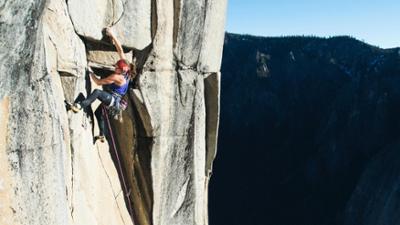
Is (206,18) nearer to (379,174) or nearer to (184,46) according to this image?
(184,46)

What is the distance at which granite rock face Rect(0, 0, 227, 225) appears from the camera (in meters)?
9.30

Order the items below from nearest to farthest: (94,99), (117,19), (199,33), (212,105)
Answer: (94,99) → (117,19) → (199,33) → (212,105)

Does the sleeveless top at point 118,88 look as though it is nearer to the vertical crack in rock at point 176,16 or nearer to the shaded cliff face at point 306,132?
the vertical crack in rock at point 176,16

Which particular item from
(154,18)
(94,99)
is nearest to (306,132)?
(154,18)

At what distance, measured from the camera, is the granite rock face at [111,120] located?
9305 mm

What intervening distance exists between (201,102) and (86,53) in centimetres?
415

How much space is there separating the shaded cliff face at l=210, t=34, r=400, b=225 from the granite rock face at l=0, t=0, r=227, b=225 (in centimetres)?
3333

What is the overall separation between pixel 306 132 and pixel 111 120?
66124 millimetres

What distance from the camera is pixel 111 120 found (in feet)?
47.9

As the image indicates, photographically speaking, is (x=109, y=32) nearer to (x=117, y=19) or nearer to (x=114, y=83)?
(x=117, y=19)

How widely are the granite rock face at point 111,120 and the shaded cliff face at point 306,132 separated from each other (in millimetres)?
33331

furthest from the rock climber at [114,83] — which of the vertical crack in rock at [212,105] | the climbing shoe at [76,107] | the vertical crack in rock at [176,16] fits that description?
the vertical crack in rock at [212,105]

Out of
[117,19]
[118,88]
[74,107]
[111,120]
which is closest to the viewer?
[74,107]

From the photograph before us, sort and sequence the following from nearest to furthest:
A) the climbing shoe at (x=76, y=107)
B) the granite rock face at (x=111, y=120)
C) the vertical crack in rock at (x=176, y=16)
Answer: the granite rock face at (x=111, y=120)
the climbing shoe at (x=76, y=107)
the vertical crack in rock at (x=176, y=16)
